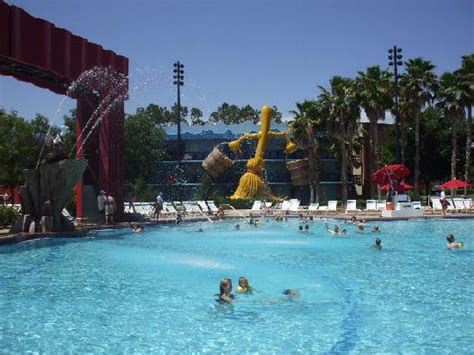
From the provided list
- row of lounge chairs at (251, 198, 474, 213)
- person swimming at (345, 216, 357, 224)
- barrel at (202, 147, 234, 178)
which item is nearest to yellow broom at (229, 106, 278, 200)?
barrel at (202, 147, 234, 178)

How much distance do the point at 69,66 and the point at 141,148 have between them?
34208mm

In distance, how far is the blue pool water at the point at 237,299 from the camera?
7633mm

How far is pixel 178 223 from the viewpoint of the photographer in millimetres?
Answer: 29141

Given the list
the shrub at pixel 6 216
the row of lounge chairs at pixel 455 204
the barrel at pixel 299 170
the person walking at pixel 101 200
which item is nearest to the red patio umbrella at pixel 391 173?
the row of lounge chairs at pixel 455 204

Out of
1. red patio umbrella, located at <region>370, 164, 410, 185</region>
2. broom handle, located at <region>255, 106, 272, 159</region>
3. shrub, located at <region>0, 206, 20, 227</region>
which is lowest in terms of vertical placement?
shrub, located at <region>0, 206, 20, 227</region>

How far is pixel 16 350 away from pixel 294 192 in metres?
55.4

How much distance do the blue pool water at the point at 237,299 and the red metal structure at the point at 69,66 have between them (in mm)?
6747

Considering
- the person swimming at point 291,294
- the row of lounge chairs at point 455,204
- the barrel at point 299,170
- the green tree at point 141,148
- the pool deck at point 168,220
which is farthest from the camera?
the green tree at point 141,148

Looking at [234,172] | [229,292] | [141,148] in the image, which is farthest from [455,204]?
[141,148]

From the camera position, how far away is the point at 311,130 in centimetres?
4622

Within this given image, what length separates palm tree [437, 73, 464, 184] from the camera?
4394cm

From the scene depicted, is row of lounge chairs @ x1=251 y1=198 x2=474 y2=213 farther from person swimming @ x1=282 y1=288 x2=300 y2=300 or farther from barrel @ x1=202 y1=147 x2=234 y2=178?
person swimming @ x1=282 y1=288 x2=300 y2=300

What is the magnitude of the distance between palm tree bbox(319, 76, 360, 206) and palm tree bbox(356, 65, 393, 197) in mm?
691

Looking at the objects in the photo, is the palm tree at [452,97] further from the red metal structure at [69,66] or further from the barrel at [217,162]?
the red metal structure at [69,66]
